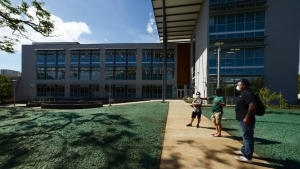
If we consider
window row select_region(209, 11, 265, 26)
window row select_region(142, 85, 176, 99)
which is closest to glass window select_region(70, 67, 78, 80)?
window row select_region(142, 85, 176, 99)

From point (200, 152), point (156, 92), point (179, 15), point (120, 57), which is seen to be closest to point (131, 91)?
point (156, 92)

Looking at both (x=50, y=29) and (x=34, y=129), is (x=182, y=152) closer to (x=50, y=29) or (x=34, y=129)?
(x=34, y=129)

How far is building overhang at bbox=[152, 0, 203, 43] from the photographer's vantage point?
20.2 m

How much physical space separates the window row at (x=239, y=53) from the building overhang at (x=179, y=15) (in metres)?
8.08

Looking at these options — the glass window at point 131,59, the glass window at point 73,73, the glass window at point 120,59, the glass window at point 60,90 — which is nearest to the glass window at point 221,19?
the glass window at point 131,59

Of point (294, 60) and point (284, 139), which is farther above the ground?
point (294, 60)

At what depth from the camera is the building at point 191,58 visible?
17266mm

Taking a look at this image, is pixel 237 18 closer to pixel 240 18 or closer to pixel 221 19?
pixel 240 18

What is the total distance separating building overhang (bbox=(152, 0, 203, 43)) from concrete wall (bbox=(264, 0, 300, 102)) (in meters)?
9.77

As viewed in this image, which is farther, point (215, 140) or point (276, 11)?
point (276, 11)

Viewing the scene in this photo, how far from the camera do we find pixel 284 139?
15.9 ft

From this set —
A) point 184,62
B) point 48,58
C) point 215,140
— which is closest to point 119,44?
point 184,62

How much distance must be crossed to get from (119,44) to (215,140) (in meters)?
31.1

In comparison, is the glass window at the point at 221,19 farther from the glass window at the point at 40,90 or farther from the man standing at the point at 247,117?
the glass window at the point at 40,90
